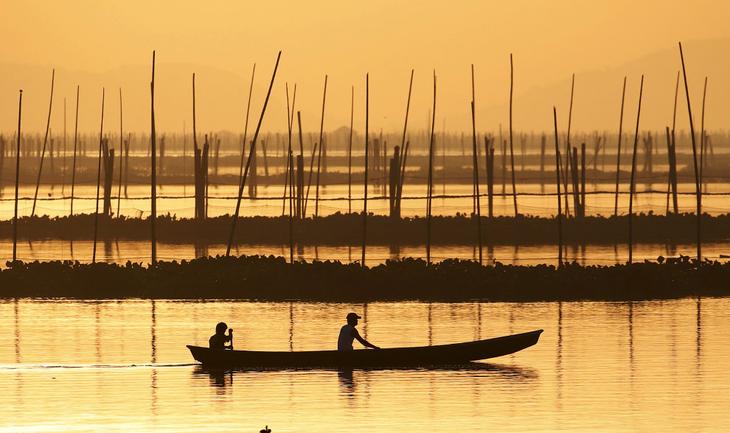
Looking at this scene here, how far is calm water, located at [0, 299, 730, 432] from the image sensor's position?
21.0 metres

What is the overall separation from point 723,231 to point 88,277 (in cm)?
2478

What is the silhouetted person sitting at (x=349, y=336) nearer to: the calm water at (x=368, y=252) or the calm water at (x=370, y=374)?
the calm water at (x=370, y=374)

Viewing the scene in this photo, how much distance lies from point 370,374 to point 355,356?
1.19 feet

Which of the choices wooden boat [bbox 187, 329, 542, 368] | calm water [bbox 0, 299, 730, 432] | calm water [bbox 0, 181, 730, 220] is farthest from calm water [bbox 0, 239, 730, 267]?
wooden boat [bbox 187, 329, 542, 368]

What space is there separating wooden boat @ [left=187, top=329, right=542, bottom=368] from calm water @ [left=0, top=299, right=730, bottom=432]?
18 cm

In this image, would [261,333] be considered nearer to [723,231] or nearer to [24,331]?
[24,331]

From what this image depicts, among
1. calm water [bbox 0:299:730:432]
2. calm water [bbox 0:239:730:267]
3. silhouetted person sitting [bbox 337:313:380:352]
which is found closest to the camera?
calm water [bbox 0:299:730:432]

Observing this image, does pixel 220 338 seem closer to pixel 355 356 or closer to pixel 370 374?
pixel 355 356

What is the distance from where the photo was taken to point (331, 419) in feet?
69.0

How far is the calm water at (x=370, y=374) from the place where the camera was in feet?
→ 68.8

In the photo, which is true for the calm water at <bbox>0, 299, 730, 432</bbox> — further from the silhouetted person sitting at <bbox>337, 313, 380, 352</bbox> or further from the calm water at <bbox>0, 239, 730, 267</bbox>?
the calm water at <bbox>0, 239, 730, 267</bbox>

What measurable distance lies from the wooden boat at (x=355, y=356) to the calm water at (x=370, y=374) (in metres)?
0.18

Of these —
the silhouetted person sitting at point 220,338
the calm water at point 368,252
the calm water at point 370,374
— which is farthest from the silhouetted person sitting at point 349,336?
the calm water at point 368,252

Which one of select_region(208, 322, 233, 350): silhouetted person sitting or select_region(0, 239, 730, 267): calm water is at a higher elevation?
select_region(0, 239, 730, 267): calm water
